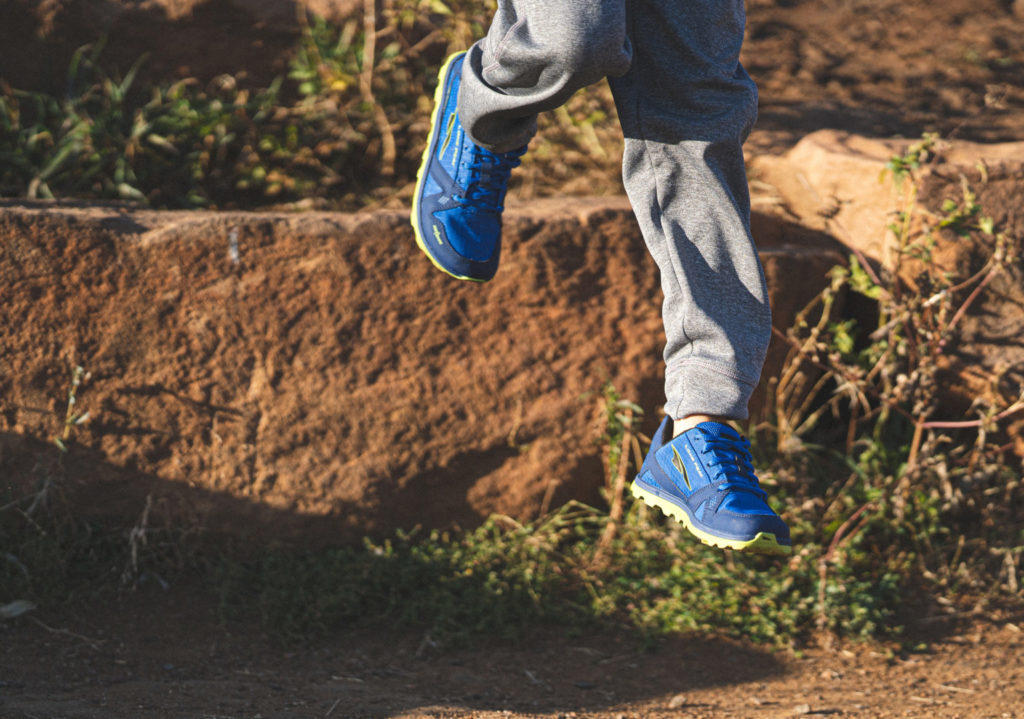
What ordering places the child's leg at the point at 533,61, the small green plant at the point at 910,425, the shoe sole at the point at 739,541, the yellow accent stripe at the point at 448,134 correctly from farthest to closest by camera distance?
the small green plant at the point at 910,425
the yellow accent stripe at the point at 448,134
the shoe sole at the point at 739,541
the child's leg at the point at 533,61

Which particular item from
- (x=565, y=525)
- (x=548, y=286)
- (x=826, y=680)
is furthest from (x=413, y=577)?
(x=826, y=680)

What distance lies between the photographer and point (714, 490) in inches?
76.5

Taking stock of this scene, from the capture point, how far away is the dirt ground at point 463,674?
251 cm

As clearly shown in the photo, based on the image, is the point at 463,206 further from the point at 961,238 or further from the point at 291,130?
the point at 961,238

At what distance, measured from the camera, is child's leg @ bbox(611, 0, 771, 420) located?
1.92 meters

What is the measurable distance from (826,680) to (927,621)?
1.65ft

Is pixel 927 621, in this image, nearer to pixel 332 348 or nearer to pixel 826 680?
pixel 826 680

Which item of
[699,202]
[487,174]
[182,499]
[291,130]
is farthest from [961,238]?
[182,499]

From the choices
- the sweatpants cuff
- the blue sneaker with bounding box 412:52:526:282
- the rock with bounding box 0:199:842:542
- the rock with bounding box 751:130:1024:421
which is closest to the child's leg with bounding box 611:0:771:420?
the sweatpants cuff

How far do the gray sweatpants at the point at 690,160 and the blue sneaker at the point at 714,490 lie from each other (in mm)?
77

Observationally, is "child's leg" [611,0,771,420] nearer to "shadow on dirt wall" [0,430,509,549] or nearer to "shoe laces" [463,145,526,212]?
"shoe laces" [463,145,526,212]

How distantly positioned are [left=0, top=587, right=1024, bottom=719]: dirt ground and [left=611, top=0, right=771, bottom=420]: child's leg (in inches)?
40.0

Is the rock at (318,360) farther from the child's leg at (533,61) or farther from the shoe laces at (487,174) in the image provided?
the child's leg at (533,61)

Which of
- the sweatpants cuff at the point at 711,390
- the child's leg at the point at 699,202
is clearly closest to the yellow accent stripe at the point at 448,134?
the child's leg at the point at 699,202
